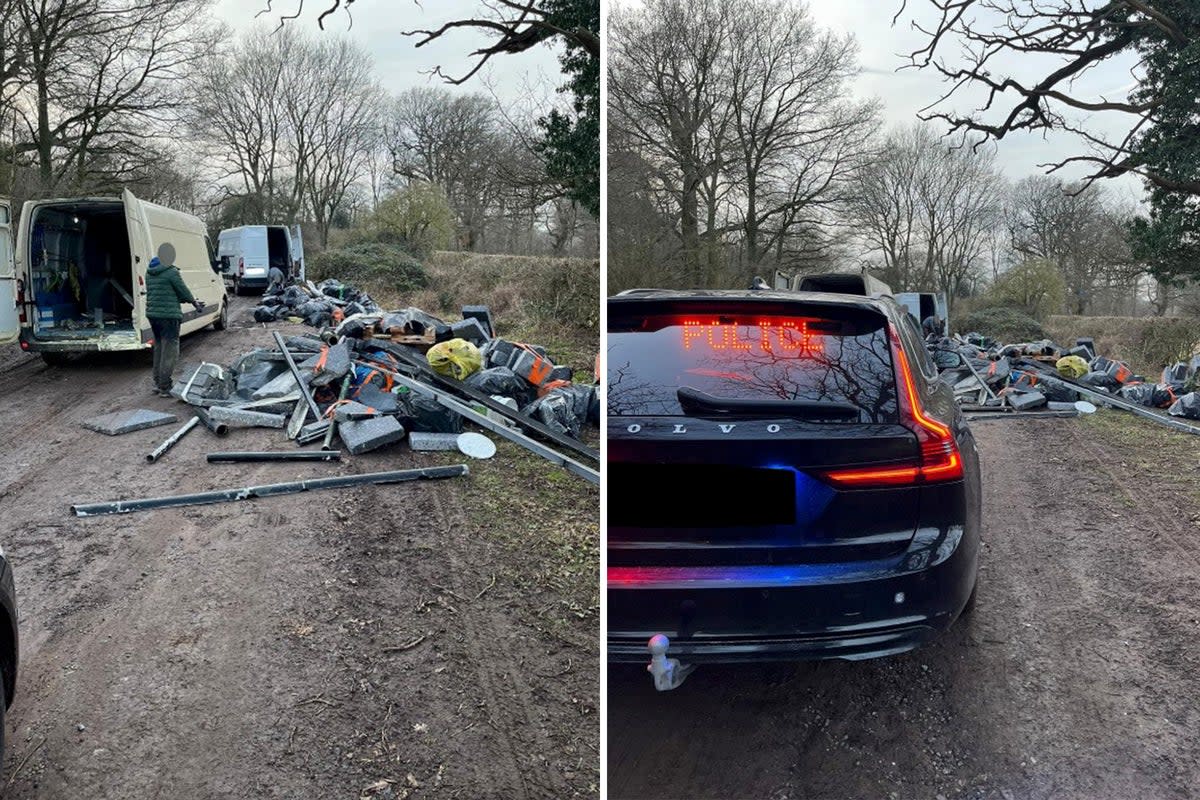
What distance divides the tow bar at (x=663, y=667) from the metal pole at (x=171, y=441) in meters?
3.73

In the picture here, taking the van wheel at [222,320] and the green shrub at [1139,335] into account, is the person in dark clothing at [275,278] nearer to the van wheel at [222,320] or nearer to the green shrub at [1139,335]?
the van wheel at [222,320]

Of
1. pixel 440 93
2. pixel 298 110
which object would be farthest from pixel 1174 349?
pixel 298 110

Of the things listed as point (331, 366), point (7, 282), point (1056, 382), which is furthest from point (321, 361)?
point (1056, 382)

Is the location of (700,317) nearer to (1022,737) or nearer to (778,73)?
(778,73)

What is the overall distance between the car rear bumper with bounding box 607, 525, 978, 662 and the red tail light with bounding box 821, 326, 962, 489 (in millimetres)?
121

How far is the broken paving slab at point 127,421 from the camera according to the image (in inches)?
192

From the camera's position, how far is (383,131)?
347 cm

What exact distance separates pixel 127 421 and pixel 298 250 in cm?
510

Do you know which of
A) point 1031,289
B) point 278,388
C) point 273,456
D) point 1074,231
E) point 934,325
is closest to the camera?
point 1074,231

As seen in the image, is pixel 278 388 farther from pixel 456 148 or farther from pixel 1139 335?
pixel 1139 335

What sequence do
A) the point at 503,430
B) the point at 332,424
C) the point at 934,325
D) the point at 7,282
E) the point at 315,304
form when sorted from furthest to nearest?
the point at 315,304
the point at 7,282
the point at 332,424
the point at 503,430
the point at 934,325

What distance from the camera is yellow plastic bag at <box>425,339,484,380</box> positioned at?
577cm

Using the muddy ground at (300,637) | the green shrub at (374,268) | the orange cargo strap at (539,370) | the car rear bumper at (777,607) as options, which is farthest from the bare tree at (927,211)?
the green shrub at (374,268)

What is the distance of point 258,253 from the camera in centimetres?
1195
